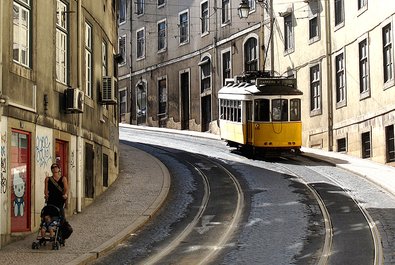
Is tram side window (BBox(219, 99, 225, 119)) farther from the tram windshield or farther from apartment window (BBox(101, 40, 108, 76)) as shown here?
apartment window (BBox(101, 40, 108, 76))

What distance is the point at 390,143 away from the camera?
83.4 feet

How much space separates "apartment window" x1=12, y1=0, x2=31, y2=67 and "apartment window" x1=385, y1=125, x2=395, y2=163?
13.2 m

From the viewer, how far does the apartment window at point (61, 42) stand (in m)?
18.5

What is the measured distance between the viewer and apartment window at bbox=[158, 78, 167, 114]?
46844 mm

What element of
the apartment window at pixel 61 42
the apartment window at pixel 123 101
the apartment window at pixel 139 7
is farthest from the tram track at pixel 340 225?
the apartment window at pixel 123 101

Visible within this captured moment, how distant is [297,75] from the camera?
34.2 meters

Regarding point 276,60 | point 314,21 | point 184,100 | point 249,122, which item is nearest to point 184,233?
point 249,122

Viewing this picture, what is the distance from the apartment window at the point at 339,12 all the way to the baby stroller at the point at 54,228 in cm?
1852

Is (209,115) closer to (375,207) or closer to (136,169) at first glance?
(136,169)

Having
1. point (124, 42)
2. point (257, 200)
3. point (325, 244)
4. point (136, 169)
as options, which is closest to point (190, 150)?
point (136, 169)

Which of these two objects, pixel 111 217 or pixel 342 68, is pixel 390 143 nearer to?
pixel 342 68

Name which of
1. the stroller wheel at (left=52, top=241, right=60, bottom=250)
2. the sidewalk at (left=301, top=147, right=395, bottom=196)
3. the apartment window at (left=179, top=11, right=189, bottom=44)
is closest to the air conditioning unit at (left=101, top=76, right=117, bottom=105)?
the sidewalk at (left=301, top=147, right=395, bottom=196)

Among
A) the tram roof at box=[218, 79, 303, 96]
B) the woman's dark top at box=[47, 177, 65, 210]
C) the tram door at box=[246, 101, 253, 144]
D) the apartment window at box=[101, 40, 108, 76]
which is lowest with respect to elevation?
the woman's dark top at box=[47, 177, 65, 210]

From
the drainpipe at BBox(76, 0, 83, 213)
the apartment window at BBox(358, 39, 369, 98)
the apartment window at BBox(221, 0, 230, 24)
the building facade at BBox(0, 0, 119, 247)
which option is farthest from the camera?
the apartment window at BBox(221, 0, 230, 24)
